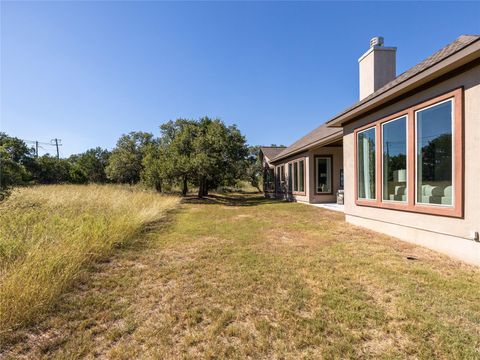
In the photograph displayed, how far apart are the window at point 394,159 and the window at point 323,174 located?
267 inches

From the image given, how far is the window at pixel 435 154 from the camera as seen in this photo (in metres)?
4.49

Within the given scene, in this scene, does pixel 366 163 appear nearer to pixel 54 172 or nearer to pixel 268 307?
pixel 268 307

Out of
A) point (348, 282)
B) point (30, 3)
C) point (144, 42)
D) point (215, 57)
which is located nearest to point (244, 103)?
point (215, 57)

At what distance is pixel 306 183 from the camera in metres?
13.8

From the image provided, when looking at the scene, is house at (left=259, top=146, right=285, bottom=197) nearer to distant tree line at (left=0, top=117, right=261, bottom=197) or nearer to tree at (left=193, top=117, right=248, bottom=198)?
distant tree line at (left=0, top=117, right=261, bottom=197)

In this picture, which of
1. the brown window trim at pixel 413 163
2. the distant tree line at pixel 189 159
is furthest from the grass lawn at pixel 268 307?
the distant tree line at pixel 189 159

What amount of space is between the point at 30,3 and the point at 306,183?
13.1 metres

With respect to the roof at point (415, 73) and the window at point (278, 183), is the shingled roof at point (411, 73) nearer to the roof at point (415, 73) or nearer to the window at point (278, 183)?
the roof at point (415, 73)

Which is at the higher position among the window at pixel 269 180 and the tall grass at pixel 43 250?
the window at pixel 269 180

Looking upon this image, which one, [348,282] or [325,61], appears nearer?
[348,282]

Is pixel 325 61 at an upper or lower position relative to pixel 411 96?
upper

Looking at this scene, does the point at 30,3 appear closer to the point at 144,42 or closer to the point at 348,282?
the point at 144,42

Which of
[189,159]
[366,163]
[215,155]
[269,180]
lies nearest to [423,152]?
[366,163]

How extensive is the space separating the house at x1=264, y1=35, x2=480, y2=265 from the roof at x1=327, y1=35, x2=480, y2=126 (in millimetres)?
21
